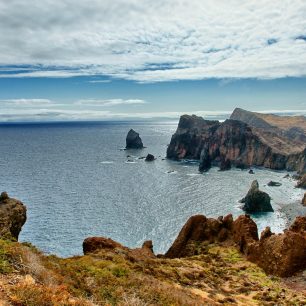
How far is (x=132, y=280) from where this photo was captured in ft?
67.2

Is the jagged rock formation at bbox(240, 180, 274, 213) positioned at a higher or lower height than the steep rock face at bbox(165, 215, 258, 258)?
lower

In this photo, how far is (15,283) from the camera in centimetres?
1310

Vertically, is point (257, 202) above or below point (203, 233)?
below

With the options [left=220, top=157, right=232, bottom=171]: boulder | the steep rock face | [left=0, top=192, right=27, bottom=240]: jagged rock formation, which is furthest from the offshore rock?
[left=220, top=157, right=232, bottom=171]: boulder

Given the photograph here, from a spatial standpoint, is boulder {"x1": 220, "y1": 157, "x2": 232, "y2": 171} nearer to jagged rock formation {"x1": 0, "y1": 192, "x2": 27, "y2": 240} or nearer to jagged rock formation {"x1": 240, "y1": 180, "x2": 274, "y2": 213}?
jagged rock formation {"x1": 240, "y1": 180, "x2": 274, "y2": 213}

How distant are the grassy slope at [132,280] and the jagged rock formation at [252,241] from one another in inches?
49.8

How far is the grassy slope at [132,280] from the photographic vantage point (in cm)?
1327

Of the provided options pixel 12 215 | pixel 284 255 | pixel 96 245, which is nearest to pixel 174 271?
pixel 96 245

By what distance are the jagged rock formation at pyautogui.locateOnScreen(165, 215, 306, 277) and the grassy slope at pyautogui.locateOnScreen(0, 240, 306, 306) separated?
1.27 m

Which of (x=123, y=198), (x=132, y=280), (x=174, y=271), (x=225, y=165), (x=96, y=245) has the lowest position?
(x=123, y=198)

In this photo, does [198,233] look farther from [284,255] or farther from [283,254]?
[284,255]

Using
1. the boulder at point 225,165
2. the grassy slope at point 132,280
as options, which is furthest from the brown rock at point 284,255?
the boulder at point 225,165

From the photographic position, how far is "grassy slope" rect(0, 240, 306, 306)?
13266 millimetres

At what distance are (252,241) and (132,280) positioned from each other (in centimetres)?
2454
